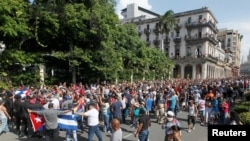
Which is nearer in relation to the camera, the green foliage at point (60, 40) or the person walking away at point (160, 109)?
the person walking away at point (160, 109)

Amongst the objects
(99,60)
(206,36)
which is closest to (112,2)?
(99,60)

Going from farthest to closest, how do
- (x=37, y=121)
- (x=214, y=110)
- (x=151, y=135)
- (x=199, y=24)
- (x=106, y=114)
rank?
(x=199, y=24)
(x=214, y=110)
(x=106, y=114)
(x=151, y=135)
(x=37, y=121)

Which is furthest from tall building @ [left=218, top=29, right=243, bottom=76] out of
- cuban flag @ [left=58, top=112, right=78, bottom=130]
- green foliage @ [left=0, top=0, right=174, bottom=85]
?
cuban flag @ [left=58, top=112, right=78, bottom=130]

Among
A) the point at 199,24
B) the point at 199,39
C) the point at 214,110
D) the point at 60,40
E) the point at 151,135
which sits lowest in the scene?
the point at 151,135

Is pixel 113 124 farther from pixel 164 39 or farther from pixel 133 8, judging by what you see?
pixel 133 8

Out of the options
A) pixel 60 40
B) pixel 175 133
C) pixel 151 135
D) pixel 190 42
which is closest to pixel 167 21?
pixel 190 42

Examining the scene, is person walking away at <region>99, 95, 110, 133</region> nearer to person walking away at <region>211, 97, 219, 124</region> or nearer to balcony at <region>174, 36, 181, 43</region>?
person walking away at <region>211, 97, 219, 124</region>

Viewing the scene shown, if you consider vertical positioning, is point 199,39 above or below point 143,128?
above

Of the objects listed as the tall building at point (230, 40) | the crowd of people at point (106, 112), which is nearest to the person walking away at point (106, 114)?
the crowd of people at point (106, 112)

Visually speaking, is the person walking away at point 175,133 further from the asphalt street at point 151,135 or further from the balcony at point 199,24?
the balcony at point 199,24

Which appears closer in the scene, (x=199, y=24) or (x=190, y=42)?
(x=199, y=24)

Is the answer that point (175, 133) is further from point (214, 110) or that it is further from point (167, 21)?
point (167, 21)

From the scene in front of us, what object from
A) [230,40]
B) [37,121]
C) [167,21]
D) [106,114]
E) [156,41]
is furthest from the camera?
[230,40]

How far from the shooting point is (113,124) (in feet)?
24.0
